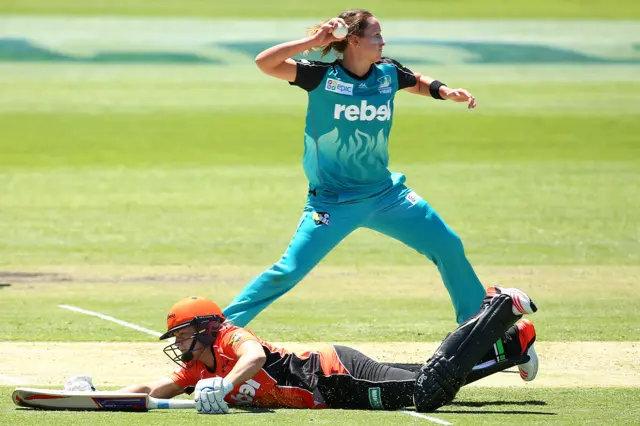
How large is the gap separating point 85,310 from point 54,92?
1115 inches

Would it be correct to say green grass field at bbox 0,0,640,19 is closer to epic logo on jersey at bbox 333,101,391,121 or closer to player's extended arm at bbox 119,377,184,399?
epic logo on jersey at bbox 333,101,391,121

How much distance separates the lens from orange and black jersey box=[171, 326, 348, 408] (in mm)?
7980

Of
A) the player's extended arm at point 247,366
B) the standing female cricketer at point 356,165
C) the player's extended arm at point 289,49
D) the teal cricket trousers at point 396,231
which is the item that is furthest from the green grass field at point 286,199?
the player's extended arm at point 289,49

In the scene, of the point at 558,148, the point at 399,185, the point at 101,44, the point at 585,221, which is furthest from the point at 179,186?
the point at 101,44

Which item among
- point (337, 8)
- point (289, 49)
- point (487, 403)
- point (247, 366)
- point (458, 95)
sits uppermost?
point (337, 8)

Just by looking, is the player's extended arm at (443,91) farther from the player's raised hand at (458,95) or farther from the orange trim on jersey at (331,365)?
the orange trim on jersey at (331,365)

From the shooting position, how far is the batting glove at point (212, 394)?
7539 mm

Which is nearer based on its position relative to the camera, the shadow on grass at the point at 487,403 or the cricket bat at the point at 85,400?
the cricket bat at the point at 85,400

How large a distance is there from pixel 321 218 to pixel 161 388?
1.53 metres

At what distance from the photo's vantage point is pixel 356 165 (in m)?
8.69

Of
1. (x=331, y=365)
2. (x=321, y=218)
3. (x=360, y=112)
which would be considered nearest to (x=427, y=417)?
(x=331, y=365)

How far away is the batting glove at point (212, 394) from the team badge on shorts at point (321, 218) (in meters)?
1.44

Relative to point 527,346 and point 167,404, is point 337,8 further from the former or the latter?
point 167,404

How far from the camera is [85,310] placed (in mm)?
12695
